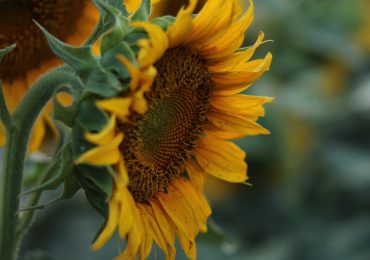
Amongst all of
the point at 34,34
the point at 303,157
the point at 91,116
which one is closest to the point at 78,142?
the point at 91,116

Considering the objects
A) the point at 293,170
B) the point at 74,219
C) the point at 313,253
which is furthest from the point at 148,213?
the point at 293,170

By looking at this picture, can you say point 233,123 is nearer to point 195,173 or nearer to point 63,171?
point 195,173

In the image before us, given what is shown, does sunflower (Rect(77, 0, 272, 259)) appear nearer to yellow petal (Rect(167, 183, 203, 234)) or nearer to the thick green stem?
yellow petal (Rect(167, 183, 203, 234))

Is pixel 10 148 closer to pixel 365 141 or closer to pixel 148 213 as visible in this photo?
pixel 148 213

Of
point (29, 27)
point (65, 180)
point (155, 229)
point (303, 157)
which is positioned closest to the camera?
point (65, 180)

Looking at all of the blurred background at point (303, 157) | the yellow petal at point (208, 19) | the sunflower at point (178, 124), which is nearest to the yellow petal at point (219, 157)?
the sunflower at point (178, 124)

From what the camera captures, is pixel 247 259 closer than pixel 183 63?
No

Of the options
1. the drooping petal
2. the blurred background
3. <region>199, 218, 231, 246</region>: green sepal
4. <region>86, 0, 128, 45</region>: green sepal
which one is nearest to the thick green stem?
<region>86, 0, 128, 45</region>: green sepal
